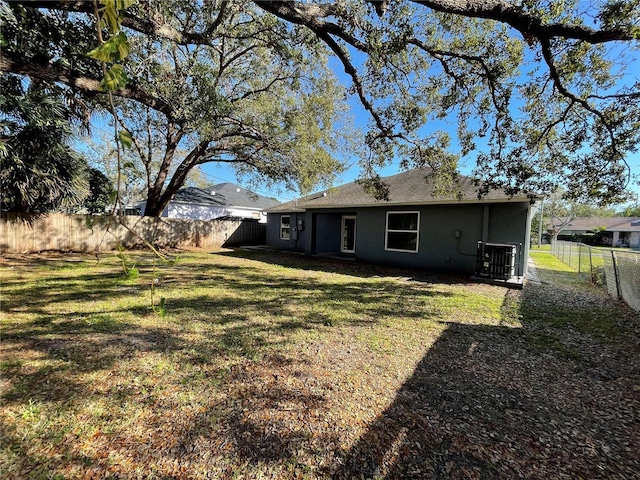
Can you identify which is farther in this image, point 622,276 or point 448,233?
point 448,233

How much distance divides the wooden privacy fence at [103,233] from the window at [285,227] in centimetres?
269

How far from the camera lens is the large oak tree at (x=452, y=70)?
4176 mm

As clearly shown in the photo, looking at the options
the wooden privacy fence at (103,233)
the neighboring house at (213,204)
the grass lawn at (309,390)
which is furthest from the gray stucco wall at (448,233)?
the neighboring house at (213,204)

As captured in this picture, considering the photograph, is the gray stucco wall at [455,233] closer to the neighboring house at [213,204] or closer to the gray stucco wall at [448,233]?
the gray stucco wall at [448,233]

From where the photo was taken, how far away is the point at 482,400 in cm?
268

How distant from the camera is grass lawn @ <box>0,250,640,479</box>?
195 centimetres

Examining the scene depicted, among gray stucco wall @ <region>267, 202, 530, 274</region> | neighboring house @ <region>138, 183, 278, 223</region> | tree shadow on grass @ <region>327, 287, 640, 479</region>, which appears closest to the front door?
gray stucco wall @ <region>267, 202, 530, 274</region>

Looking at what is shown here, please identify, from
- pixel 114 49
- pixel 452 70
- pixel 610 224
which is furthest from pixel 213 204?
pixel 610 224

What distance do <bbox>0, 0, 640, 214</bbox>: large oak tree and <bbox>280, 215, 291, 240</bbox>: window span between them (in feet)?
26.6

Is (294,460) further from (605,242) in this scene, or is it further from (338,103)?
(605,242)

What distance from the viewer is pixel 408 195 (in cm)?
1045

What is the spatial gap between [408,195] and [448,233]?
1.96 metres

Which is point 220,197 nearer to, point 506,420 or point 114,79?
point 506,420

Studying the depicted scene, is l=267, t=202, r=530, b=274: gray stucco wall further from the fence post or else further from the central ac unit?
the fence post
